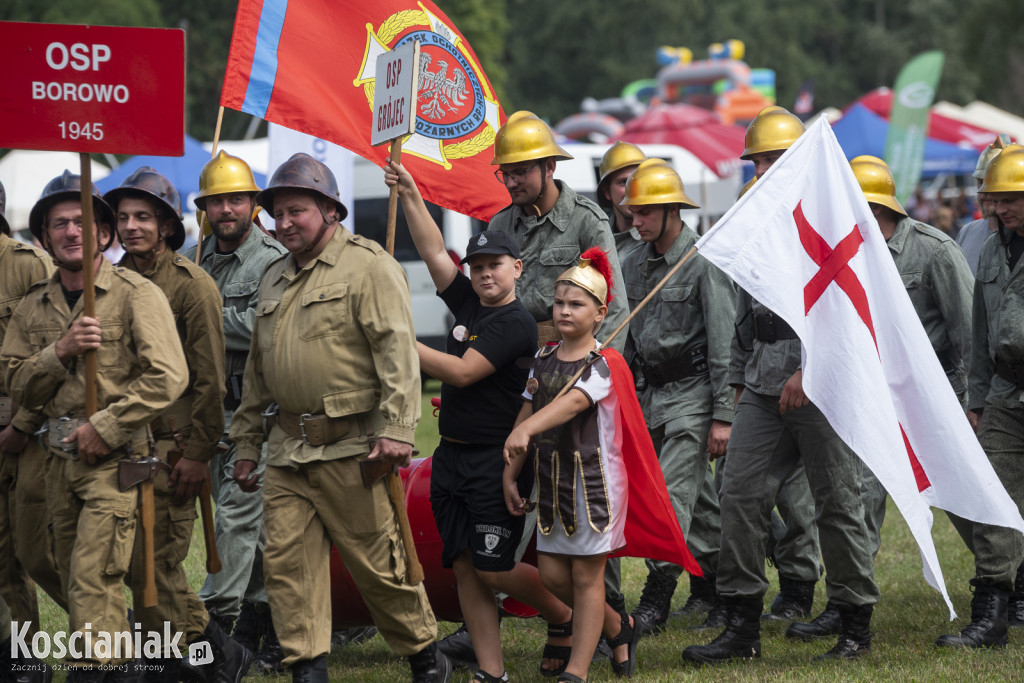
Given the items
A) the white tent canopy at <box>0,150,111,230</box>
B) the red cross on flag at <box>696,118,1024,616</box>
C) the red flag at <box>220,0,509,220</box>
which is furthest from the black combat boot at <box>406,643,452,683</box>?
the white tent canopy at <box>0,150,111,230</box>

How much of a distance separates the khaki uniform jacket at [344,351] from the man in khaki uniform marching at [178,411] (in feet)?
1.75

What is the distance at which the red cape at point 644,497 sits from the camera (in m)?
5.76

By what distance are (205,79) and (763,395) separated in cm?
3438

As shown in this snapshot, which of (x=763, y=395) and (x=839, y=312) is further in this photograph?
(x=763, y=395)

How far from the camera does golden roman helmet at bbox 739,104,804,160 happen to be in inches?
276

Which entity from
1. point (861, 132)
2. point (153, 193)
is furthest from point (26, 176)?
point (153, 193)

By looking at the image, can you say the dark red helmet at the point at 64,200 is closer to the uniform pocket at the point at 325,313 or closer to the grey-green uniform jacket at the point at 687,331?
the uniform pocket at the point at 325,313

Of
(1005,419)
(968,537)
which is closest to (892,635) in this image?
(968,537)

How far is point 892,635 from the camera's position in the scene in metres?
6.79

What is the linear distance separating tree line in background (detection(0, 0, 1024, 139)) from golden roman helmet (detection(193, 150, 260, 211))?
2887cm

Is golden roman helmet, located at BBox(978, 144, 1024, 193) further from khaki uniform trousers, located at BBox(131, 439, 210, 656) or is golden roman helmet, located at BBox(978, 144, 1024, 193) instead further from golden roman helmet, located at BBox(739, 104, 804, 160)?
khaki uniform trousers, located at BBox(131, 439, 210, 656)

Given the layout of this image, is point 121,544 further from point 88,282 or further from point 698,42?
point 698,42

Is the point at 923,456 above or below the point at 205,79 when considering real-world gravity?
below

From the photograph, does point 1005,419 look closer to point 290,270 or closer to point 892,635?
point 892,635
